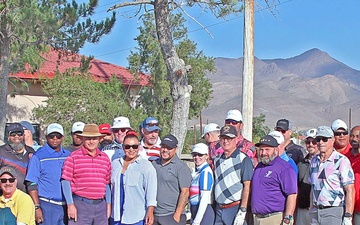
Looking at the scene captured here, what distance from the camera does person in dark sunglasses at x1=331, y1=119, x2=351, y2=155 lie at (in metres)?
7.27

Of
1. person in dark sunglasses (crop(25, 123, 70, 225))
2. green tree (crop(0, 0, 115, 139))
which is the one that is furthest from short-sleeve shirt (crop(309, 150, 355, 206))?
green tree (crop(0, 0, 115, 139))

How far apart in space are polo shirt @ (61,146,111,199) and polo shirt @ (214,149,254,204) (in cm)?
138

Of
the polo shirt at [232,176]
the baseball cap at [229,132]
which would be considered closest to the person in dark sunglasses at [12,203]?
the polo shirt at [232,176]

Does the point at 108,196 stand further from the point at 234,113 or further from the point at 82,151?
the point at 234,113

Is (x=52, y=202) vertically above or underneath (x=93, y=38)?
underneath

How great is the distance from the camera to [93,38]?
15.3m

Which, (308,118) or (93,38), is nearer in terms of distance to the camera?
(93,38)

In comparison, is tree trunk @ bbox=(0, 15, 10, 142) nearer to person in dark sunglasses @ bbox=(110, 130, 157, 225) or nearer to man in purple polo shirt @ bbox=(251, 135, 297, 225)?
person in dark sunglasses @ bbox=(110, 130, 157, 225)

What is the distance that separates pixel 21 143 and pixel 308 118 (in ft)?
222

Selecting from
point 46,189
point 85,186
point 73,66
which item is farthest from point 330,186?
point 73,66

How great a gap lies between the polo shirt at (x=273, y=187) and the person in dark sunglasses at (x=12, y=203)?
2562mm

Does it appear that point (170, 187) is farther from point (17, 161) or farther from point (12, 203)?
point (17, 161)

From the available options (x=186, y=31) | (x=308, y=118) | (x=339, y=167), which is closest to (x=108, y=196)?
(x=339, y=167)

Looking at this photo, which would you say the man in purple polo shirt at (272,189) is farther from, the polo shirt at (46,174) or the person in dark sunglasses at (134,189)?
the polo shirt at (46,174)
